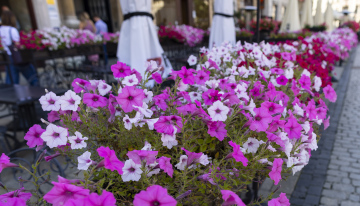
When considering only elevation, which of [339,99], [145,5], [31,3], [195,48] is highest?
[31,3]

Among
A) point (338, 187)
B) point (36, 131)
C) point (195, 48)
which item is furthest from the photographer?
point (195, 48)

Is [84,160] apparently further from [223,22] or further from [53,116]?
[223,22]

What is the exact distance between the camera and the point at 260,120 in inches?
47.4

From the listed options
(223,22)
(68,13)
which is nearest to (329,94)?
(223,22)

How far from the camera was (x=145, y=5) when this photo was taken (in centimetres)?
409

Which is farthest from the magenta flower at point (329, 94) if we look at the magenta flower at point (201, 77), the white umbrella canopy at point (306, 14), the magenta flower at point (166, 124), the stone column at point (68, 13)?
the stone column at point (68, 13)

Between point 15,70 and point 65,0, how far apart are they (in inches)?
232

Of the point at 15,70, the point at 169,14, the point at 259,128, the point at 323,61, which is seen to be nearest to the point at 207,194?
the point at 259,128

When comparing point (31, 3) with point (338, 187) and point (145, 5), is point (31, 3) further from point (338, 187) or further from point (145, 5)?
point (338, 187)

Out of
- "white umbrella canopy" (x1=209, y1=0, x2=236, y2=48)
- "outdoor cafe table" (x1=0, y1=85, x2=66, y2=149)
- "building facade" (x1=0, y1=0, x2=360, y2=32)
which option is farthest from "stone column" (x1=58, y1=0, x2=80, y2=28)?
"outdoor cafe table" (x1=0, y1=85, x2=66, y2=149)

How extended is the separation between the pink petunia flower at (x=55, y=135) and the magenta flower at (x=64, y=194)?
35cm

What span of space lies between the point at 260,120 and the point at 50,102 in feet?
3.14

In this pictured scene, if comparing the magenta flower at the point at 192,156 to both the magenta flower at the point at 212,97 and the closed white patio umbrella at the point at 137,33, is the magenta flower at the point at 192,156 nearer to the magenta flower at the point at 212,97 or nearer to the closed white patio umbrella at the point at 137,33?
the magenta flower at the point at 212,97

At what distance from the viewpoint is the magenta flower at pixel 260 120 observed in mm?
1172
